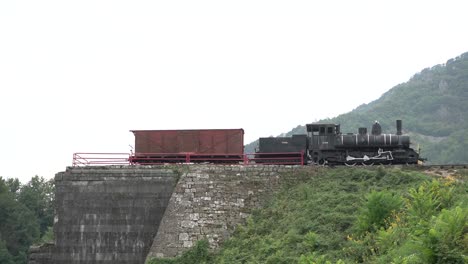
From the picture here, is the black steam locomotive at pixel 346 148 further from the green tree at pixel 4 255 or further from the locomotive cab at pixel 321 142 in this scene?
the green tree at pixel 4 255

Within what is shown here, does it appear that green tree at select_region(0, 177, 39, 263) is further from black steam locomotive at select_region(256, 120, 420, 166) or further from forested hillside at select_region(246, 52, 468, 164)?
forested hillside at select_region(246, 52, 468, 164)

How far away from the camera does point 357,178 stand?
28859 millimetres

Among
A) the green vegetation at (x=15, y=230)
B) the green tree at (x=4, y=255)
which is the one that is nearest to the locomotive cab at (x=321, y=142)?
the green vegetation at (x=15, y=230)

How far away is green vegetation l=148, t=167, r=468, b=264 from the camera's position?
1521cm

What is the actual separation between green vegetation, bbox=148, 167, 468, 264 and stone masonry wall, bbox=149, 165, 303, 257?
57cm

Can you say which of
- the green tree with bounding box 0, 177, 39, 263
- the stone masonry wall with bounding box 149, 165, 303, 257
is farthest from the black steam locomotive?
the green tree with bounding box 0, 177, 39, 263

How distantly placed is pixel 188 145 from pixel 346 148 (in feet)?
27.0

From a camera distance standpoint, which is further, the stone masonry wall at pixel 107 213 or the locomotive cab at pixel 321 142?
the locomotive cab at pixel 321 142

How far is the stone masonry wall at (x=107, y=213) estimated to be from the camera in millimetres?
29219

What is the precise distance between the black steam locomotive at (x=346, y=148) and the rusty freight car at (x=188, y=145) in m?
1.99

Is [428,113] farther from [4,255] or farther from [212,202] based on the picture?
[212,202]

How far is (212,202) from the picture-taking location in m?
29.2

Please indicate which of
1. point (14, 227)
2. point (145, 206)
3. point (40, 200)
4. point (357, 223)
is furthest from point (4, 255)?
point (357, 223)

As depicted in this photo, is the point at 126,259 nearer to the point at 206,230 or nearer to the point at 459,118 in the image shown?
the point at 206,230
